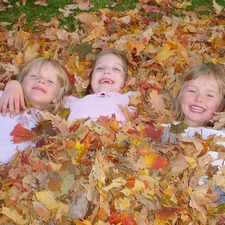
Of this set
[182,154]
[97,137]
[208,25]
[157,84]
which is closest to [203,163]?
[182,154]

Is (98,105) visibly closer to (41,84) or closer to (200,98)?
(41,84)

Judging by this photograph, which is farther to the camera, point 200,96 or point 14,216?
point 200,96

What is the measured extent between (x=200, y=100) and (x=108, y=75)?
0.86m

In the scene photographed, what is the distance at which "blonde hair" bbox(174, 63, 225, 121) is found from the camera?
3.27 metres

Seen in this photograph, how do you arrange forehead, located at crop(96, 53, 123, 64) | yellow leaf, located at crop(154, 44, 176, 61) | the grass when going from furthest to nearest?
1. the grass
2. yellow leaf, located at crop(154, 44, 176, 61)
3. forehead, located at crop(96, 53, 123, 64)

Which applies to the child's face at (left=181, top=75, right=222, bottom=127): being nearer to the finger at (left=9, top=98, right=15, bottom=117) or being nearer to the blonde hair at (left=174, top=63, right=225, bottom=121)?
the blonde hair at (left=174, top=63, right=225, bottom=121)

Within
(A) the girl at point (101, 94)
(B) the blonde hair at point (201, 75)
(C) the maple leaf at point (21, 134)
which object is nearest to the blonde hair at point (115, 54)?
(A) the girl at point (101, 94)

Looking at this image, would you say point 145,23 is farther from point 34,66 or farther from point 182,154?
point 182,154

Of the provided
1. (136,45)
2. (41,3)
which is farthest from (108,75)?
(41,3)

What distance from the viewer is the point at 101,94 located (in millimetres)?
3422

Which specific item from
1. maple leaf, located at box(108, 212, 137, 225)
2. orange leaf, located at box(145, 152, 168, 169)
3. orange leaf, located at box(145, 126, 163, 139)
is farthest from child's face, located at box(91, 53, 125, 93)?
maple leaf, located at box(108, 212, 137, 225)

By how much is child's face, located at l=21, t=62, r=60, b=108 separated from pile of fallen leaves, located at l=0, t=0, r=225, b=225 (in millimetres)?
305

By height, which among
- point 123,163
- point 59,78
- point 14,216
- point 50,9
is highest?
point 50,9

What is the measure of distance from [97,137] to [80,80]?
112cm
